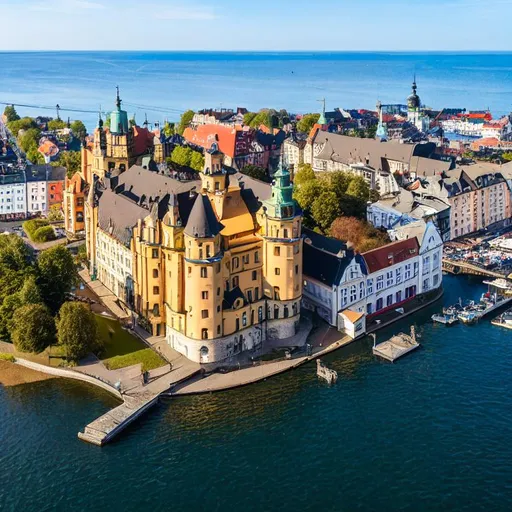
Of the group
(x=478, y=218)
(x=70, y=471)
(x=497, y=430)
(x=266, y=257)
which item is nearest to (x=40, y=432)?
(x=70, y=471)

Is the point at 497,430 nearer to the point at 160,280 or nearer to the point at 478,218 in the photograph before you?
the point at 160,280

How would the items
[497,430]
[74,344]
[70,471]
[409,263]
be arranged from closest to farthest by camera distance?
[70,471] → [497,430] → [74,344] → [409,263]

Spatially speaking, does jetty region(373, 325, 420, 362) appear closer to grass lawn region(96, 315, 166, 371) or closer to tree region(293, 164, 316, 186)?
grass lawn region(96, 315, 166, 371)

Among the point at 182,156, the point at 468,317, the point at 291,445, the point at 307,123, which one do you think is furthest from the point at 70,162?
the point at 291,445

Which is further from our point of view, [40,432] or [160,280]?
[160,280]

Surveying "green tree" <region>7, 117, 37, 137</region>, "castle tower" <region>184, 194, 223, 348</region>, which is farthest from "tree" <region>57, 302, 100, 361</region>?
"green tree" <region>7, 117, 37, 137</region>

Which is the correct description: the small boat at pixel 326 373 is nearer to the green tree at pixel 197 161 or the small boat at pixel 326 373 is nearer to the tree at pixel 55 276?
the tree at pixel 55 276

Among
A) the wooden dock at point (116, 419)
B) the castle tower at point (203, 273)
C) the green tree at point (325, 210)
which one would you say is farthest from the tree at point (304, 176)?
the wooden dock at point (116, 419)

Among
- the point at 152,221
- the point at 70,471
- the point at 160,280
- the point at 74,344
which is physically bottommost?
the point at 70,471
